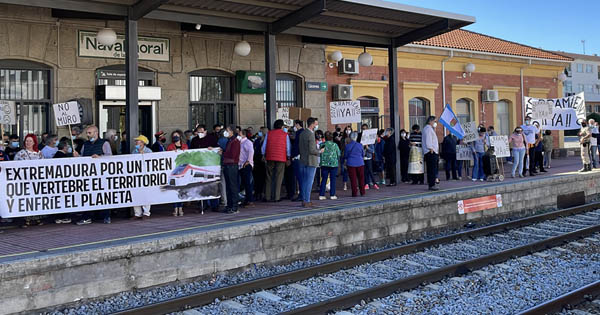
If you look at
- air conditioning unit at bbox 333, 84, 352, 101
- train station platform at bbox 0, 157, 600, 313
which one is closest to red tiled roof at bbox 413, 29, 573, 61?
air conditioning unit at bbox 333, 84, 352, 101

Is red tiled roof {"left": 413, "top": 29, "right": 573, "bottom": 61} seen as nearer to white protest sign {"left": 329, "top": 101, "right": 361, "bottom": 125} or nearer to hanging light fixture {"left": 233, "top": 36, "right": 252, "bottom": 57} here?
white protest sign {"left": 329, "top": 101, "right": 361, "bottom": 125}

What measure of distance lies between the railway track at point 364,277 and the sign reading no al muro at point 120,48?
29.3 feet

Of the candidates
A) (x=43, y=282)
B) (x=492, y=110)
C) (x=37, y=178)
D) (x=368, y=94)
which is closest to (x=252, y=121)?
(x=368, y=94)

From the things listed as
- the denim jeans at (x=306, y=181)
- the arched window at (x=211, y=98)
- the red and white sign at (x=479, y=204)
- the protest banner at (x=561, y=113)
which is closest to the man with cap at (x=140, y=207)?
the denim jeans at (x=306, y=181)

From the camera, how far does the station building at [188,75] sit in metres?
13.6

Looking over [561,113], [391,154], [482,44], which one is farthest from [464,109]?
[391,154]

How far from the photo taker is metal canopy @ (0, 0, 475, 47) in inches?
436

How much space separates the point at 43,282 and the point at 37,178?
3039mm

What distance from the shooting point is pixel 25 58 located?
13.3 m

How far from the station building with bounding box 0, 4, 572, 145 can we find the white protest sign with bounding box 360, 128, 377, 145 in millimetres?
3717

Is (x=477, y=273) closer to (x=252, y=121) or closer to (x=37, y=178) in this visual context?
(x=37, y=178)

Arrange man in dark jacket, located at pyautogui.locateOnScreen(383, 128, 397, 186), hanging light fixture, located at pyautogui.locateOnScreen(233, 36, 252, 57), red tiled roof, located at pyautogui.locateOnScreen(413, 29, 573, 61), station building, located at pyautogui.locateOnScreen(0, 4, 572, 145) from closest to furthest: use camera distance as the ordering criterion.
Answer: station building, located at pyautogui.locateOnScreen(0, 4, 572, 145)
hanging light fixture, located at pyautogui.locateOnScreen(233, 36, 252, 57)
man in dark jacket, located at pyautogui.locateOnScreen(383, 128, 397, 186)
red tiled roof, located at pyautogui.locateOnScreen(413, 29, 573, 61)

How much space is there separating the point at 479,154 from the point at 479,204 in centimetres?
430

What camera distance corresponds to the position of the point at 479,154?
17266 mm
